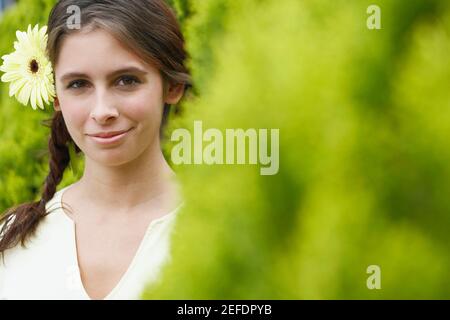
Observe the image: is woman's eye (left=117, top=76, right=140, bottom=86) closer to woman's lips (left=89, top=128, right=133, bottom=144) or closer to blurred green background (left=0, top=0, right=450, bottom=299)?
woman's lips (left=89, top=128, right=133, bottom=144)

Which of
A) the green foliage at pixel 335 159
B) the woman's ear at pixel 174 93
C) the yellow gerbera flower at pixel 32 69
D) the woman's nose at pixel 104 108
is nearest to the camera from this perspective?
the green foliage at pixel 335 159

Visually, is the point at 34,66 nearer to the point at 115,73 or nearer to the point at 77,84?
the point at 77,84

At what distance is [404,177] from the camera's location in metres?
0.71

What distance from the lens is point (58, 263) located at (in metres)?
1.98

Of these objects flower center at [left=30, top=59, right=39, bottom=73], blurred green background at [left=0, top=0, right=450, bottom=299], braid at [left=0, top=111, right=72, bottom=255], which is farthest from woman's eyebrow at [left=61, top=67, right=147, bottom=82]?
blurred green background at [left=0, top=0, right=450, bottom=299]

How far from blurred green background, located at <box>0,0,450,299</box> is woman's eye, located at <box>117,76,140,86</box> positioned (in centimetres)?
114

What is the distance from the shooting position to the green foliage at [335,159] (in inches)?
25.7

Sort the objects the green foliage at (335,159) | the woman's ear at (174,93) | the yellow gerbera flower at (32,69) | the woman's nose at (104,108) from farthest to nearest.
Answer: the yellow gerbera flower at (32,69)
the woman's ear at (174,93)
the woman's nose at (104,108)
the green foliage at (335,159)

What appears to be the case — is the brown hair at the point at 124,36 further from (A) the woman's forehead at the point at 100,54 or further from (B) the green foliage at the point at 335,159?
(B) the green foliage at the point at 335,159

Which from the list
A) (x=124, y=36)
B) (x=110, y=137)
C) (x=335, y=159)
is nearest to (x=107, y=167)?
(x=110, y=137)

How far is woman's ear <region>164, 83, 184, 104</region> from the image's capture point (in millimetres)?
1996

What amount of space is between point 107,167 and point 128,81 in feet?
0.96

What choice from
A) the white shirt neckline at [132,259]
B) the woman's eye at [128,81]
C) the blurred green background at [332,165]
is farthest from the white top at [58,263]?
the blurred green background at [332,165]
